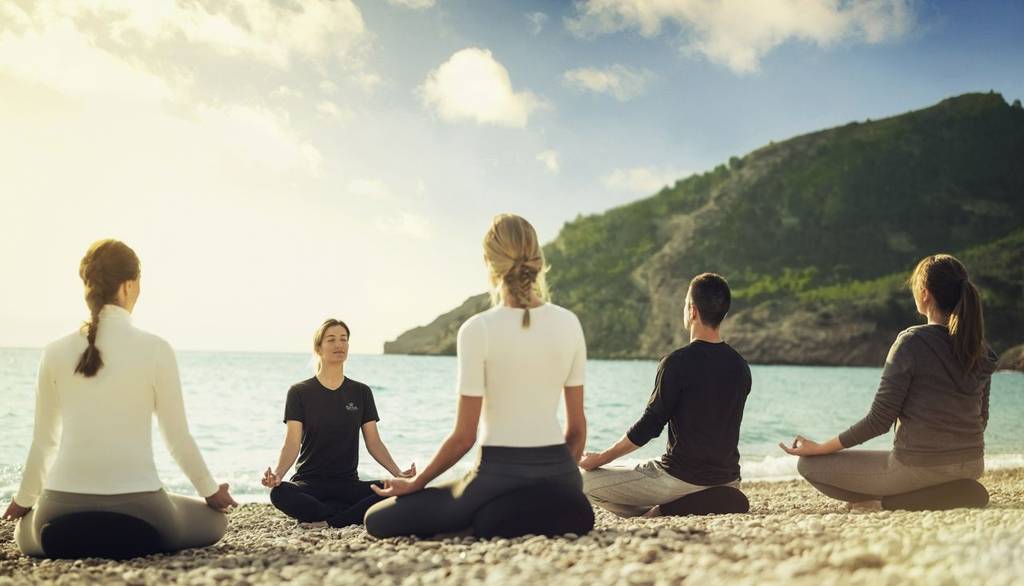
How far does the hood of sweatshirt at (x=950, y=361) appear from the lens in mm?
6281

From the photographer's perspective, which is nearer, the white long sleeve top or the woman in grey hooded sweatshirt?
the white long sleeve top

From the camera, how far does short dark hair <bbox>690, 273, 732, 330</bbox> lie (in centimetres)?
633

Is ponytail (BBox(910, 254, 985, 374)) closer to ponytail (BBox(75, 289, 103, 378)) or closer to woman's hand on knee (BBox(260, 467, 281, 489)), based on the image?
woman's hand on knee (BBox(260, 467, 281, 489))

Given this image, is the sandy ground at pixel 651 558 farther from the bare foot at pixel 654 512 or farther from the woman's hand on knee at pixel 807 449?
the woman's hand on knee at pixel 807 449

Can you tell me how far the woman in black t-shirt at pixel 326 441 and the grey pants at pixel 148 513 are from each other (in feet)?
6.04

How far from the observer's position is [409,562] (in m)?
4.48

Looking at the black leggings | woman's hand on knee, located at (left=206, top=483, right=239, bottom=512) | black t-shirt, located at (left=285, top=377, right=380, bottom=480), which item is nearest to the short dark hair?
black t-shirt, located at (left=285, top=377, right=380, bottom=480)

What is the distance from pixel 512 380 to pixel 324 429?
3.54m

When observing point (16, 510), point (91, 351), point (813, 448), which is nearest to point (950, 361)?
point (813, 448)

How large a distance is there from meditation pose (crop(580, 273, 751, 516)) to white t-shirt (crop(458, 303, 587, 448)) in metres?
1.58

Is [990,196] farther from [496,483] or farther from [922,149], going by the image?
[496,483]

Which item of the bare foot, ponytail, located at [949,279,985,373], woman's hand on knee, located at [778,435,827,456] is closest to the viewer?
ponytail, located at [949,279,985,373]

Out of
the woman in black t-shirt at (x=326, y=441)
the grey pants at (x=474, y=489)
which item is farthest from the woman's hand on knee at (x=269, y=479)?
the grey pants at (x=474, y=489)

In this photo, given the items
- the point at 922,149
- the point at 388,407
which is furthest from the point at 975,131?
the point at 388,407
